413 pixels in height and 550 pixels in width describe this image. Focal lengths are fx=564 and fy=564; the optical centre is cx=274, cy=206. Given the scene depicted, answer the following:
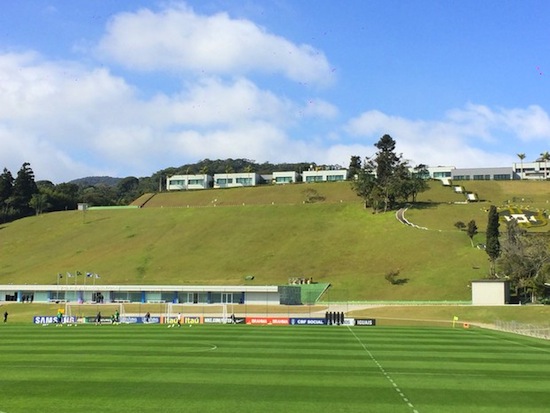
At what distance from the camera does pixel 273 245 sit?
138500mm

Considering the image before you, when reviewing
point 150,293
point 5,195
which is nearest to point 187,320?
point 150,293

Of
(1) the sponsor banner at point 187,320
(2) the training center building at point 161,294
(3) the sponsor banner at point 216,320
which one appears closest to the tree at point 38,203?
(2) the training center building at point 161,294

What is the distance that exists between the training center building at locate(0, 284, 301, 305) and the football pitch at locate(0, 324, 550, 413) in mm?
53052

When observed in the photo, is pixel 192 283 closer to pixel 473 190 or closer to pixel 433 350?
pixel 433 350

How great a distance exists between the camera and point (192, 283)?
114938mm

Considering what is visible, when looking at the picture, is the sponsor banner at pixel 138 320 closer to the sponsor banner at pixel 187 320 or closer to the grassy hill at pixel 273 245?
the sponsor banner at pixel 187 320

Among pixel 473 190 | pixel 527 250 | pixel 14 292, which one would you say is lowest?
pixel 14 292

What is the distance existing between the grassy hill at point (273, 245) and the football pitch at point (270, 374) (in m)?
59.2

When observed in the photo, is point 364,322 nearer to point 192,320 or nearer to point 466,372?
point 192,320

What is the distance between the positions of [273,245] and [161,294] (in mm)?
40528

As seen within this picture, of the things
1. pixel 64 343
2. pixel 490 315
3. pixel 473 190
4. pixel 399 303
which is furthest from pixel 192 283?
pixel 473 190

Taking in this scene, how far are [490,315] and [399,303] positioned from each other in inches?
677

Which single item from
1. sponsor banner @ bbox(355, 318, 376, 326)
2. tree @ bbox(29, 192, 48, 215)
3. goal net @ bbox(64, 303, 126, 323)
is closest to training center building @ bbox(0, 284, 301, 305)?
goal net @ bbox(64, 303, 126, 323)

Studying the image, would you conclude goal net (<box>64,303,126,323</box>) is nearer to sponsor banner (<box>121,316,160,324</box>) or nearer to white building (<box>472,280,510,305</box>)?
sponsor banner (<box>121,316,160,324</box>)
